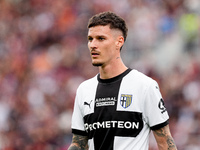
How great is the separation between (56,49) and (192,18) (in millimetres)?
3180

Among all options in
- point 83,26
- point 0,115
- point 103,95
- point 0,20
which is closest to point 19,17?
point 0,20

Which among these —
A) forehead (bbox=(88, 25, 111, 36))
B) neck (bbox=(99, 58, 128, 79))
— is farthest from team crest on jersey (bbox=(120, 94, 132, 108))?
forehead (bbox=(88, 25, 111, 36))

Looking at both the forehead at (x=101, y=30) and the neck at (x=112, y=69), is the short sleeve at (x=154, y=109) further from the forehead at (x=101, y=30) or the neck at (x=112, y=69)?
the forehead at (x=101, y=30)

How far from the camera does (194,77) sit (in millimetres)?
8109

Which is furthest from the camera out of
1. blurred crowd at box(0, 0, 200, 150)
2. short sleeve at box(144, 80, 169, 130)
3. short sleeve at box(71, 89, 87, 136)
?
blurred crowd at box(0, 0, 200, 150)

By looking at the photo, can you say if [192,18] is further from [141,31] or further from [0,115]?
[0,115]

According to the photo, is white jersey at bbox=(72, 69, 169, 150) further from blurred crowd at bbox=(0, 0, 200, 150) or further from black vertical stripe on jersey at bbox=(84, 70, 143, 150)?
blurred crowd at bbox=(0, 0, 200, 150)

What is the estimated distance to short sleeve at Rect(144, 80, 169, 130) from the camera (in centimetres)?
382

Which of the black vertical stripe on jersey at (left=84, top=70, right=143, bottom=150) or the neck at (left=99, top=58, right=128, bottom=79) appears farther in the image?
the neck at (left=99, top=58, right=128, bottom=79)

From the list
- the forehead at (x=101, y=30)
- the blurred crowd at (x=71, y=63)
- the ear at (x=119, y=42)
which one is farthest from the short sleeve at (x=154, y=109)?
the blurred crowd at (x=71, y=63)

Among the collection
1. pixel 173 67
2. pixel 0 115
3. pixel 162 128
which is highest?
pixel 173 67

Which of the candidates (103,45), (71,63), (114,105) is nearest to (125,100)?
(114,105)

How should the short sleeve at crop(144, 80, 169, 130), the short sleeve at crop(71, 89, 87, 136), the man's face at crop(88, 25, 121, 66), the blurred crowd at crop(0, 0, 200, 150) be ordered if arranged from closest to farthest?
the short sleeve at crop(144, 80, 169, 130) → the man's face at crop(88, 25, 121, 66) → the short sleeve at crop(71, 89, 87, 136) → the blurred crowd at crop(0, 0, 200, 150)

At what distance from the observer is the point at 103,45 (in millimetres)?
3979
